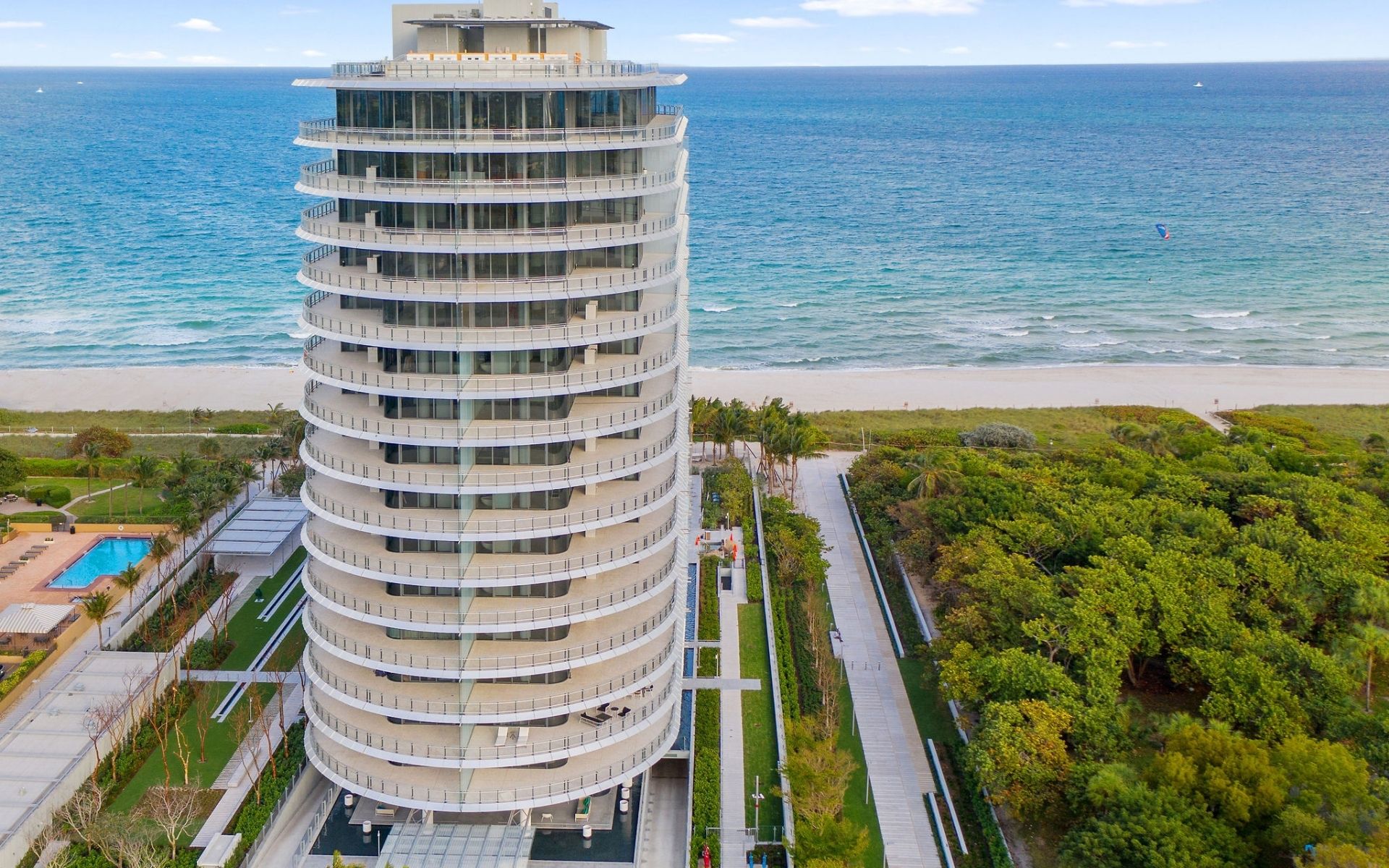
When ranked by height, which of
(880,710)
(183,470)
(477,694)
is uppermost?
(477,694)

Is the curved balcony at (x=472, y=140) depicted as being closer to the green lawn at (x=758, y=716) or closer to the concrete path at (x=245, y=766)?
the concrete path at (x=245, y=766)

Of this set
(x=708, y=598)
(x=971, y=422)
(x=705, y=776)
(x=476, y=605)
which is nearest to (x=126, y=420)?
(x=708, y=598)

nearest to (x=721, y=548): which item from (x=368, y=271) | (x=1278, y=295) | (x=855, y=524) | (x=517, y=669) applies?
(x=855, y=524)

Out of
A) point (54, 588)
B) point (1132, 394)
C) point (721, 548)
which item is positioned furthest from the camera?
point (1132, 394)

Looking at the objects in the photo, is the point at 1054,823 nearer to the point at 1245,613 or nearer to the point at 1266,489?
the point at 1245,613

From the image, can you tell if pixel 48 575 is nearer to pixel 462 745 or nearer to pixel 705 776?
pixel 462 745

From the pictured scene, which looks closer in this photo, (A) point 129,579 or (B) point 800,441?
(A) point 129,579

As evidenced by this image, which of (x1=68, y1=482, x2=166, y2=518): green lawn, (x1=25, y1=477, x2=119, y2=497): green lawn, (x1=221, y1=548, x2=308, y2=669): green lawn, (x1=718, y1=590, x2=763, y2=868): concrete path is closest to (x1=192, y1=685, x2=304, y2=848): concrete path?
(x1=221, y1=548, x2=308, y2=669): green lawn
